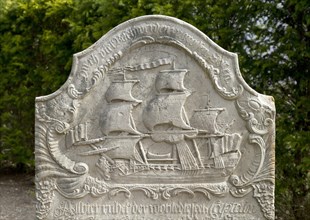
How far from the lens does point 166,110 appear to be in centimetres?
336

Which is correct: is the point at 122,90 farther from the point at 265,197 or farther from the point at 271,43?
A: the point at 271,43

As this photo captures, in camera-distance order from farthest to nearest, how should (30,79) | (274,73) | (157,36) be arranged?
1. (30,79)
2. (274,73)
3. (157,36)

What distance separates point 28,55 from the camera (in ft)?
22.9

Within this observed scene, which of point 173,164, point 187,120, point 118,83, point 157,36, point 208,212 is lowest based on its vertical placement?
point 208,212

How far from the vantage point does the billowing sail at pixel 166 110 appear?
3354 mm

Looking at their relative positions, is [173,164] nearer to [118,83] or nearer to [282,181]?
[118,83]

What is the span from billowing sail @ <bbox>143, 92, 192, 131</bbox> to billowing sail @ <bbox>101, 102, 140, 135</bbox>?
0.34ft

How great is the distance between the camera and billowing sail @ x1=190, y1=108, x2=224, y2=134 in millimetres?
3354

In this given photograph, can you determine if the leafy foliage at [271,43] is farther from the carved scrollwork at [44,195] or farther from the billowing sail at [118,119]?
the carved scrollwork at [44,195]

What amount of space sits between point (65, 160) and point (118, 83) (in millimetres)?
583

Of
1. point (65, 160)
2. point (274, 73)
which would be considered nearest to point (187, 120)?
point (65, 160)

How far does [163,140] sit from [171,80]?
14.7 inches

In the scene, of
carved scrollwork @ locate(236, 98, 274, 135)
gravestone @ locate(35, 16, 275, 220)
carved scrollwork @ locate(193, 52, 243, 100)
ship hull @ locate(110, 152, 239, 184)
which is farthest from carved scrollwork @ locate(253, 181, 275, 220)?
carved scrollwork @ locate(193, 52, 243, 100)

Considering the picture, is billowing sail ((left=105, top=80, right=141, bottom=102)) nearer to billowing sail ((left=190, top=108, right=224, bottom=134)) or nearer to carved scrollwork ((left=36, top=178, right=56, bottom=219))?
billowing sail ((left=190, top=108, right=224, bottom=134))
